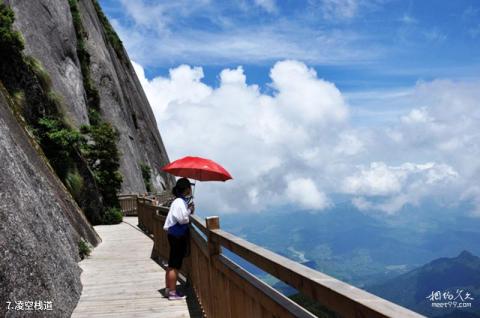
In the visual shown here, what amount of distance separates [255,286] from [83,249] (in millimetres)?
9857

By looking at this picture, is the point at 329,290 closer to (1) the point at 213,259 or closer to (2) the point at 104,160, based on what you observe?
(1) the point at 213,259

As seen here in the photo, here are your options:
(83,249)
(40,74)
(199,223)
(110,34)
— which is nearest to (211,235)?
(199,223)

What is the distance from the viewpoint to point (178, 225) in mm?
7762

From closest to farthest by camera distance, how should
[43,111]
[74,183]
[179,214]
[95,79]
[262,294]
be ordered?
[262,294] → [179,214] → [74,183] → [43,111] → [95,79]

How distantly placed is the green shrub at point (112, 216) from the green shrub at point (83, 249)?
1124cm

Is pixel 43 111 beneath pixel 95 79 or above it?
beneath

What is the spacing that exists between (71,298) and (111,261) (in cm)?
544

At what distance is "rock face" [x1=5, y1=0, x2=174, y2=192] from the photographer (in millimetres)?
26953

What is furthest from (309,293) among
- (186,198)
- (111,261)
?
(111,261)

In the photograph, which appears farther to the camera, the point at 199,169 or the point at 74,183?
the point at 74,183

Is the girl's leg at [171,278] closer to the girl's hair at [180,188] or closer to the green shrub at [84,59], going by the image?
the girl's hair at [180,188]

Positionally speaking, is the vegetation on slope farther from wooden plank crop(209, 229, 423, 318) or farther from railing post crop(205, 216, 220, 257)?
wooden plank crop(209, 229, 423, 318)

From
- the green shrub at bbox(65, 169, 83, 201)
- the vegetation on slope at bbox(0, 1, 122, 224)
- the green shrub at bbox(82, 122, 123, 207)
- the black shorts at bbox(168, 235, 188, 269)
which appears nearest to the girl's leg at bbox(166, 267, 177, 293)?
the black shorts at bbox(168, 235, 188, 269)

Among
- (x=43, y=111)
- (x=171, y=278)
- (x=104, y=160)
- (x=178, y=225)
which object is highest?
(x=43, y=111)
